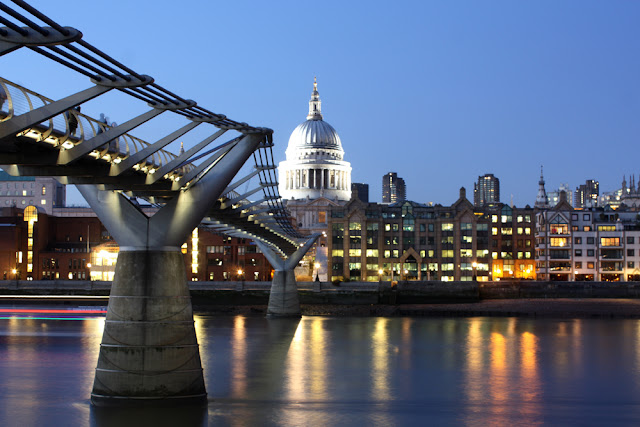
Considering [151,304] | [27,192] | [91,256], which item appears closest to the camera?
[151,304]

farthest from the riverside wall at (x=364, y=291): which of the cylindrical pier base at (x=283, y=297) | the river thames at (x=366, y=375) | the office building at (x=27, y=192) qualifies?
the office building at (x=27, y=192)

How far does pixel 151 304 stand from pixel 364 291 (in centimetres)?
7513

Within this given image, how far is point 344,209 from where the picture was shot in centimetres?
12756

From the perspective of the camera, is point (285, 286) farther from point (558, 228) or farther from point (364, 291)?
point (558, 228)

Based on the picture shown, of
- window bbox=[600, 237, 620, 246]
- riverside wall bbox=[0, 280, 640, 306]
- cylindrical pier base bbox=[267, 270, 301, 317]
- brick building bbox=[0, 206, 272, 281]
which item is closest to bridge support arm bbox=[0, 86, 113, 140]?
cylindrical pier base bbox=[267, 270, 301, 317]

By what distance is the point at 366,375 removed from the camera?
44.9m

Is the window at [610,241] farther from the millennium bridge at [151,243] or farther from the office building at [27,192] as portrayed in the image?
the office building at [27,192]

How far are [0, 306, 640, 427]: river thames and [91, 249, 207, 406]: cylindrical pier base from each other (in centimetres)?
68

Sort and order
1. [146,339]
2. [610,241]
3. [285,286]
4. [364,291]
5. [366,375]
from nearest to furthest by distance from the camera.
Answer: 1. [146,339]
2. [366,375]
3. [285,286]
4. [364,291]
5. [610,241]

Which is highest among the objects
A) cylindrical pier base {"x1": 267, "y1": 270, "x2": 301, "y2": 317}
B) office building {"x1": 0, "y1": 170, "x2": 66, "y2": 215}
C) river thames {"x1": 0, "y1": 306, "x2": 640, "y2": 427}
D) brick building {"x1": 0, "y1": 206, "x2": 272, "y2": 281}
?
office building {"x1": 0, "y1": 170, "x2": 66, "y2": 215}

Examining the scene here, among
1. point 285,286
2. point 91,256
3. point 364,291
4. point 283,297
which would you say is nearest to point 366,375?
point 283,297

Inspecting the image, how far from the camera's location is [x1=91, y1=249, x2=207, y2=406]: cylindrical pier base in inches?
1169

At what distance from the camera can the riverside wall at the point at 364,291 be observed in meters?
103

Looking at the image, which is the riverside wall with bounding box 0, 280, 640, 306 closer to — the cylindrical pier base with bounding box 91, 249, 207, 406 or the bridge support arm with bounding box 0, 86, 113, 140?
the cylindrical pier base with bounding box 91, 249, 207, 406
